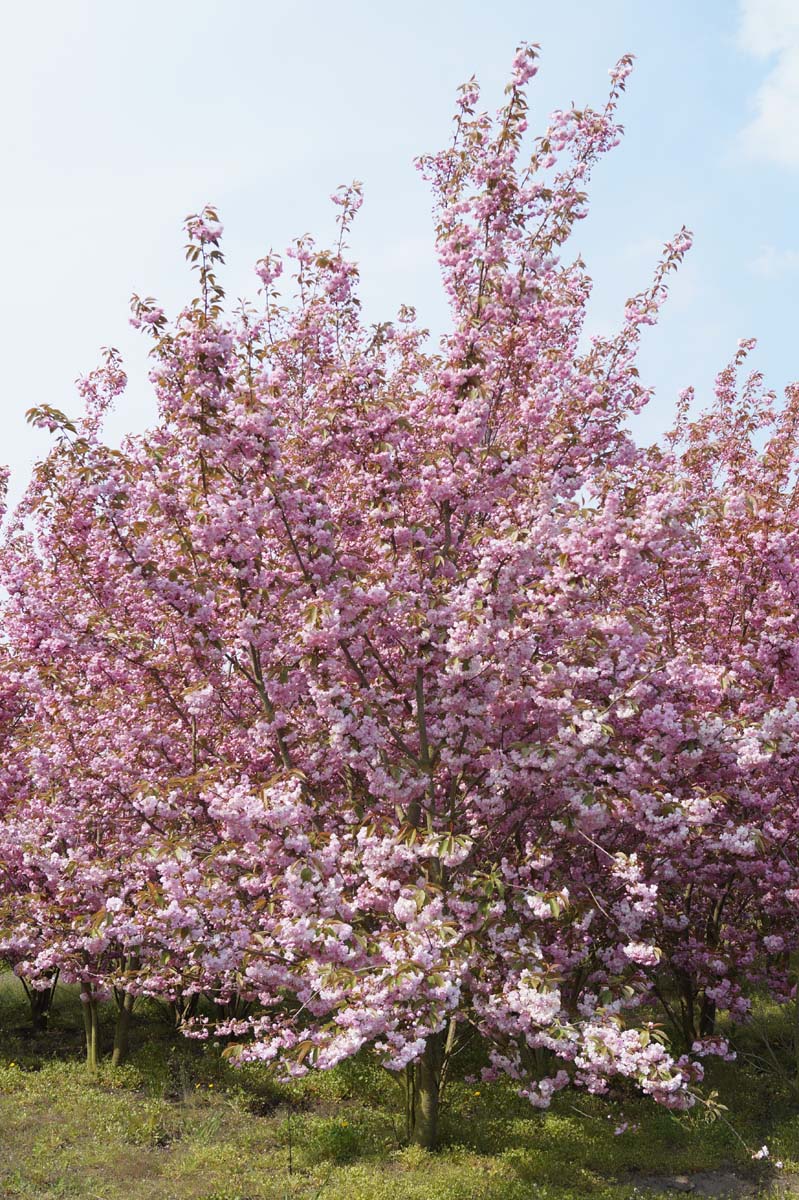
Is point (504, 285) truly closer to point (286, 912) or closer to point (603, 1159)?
point (286, 912)

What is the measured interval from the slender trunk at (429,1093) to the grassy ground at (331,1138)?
210 mm

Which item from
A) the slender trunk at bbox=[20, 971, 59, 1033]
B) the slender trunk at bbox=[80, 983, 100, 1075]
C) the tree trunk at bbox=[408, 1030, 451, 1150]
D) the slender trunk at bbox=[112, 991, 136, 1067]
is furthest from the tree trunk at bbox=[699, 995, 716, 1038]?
the slender trunk at bbox=[20, 971, 59, 1033]

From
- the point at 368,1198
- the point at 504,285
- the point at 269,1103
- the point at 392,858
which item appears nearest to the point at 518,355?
the point at 504,285

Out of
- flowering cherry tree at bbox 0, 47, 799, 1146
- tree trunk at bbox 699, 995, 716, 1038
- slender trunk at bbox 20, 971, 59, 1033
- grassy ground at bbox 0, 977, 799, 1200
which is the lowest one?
grassy ground at bbox 0, 977, 799, 1200

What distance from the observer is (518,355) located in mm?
9523

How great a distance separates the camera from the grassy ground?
27.6 feet

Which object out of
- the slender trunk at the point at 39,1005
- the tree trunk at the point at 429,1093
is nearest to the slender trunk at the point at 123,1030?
the slender trunk at the point at 39,1005

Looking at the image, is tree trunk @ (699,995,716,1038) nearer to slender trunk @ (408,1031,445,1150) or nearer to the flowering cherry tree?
the flowering cherry tree

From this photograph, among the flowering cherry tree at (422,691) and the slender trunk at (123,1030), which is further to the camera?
the slender trunk at (123,1030)

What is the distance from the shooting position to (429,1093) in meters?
9.09

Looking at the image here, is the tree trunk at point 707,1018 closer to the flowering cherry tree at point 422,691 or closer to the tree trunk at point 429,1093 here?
the flowering cherry tree at point 422,691

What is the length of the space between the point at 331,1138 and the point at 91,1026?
456 centimetres

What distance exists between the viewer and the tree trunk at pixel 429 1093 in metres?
8.97

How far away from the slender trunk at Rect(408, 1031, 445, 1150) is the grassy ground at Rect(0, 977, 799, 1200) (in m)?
0.21
